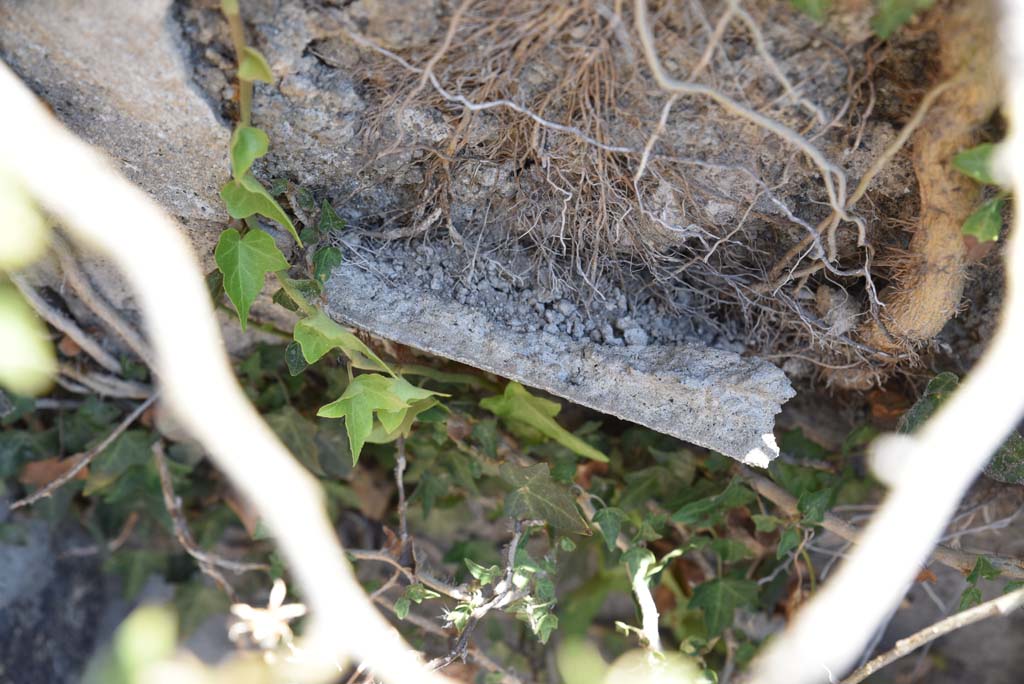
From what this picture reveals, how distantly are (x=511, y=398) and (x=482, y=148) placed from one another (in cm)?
39

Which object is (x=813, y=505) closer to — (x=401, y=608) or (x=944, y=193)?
(x=944, y=193)

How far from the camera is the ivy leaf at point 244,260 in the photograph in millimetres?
1009

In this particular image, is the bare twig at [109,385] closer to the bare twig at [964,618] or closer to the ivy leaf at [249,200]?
the ivy leaf at [249,200]

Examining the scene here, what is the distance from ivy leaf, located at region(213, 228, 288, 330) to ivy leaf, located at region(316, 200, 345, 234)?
9 cm

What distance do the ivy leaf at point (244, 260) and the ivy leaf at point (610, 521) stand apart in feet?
2.08

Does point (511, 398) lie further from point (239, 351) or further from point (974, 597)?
point (974, 597)

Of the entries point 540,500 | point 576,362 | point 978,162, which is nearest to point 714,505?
point 540,500

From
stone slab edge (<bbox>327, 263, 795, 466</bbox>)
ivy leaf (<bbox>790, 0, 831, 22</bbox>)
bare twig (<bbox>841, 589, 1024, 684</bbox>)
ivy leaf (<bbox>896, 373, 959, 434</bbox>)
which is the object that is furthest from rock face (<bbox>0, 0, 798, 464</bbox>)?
bare twig (<bbox>841, 589, 1024, 684</bbox>)

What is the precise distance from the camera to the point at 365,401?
1056 mm

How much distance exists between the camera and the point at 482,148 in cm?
107

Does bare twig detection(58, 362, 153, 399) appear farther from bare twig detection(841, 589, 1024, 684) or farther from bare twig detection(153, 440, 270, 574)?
bare twig detection(841, 589, 1024, 684)

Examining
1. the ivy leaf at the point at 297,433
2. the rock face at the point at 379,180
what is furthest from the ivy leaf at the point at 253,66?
the ivy leaf at the point at 297,433

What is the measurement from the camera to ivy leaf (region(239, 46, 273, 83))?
88cm

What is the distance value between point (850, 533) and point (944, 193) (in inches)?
23.3
